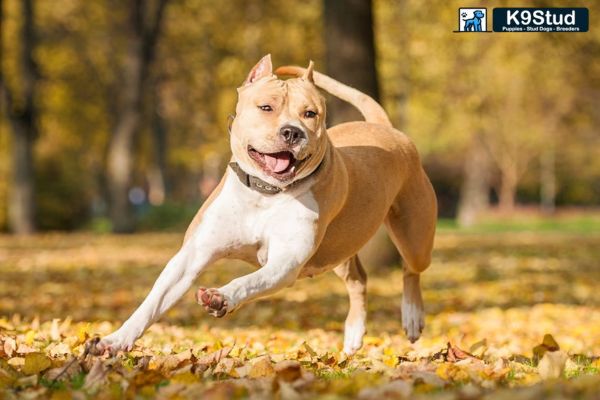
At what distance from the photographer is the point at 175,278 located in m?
4.36

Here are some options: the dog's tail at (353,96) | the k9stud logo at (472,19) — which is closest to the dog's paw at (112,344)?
the dog's tail at (353,96)

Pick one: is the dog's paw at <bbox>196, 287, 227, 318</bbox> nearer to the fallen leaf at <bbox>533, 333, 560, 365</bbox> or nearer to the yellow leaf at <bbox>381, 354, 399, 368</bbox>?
the yellow leaf at <bbox>381, 354, 399, 368</bbox>

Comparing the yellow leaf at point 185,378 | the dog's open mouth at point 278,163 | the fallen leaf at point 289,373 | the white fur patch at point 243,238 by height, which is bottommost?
the yellow leaf at point 185,378

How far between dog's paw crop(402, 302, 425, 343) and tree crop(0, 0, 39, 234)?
1660 cm

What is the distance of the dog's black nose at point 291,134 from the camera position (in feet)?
13.9

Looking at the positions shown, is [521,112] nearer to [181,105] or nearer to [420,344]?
[181,105]

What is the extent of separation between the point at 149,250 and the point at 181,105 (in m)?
20.3

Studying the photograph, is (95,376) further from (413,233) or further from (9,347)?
(413,233)

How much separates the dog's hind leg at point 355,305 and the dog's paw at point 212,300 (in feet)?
6.11

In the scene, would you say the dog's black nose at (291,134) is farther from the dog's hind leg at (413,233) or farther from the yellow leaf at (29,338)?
the yellow leaf at (29,338)

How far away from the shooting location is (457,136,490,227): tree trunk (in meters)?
42.3

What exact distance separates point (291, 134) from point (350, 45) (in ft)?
25.7

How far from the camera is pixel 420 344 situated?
6.30m

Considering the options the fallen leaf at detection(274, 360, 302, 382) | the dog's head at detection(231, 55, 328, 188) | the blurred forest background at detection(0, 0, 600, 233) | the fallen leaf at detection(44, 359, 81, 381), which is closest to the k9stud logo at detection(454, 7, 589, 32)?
the blurred forest background at detection(0, 0, 600, 233)
